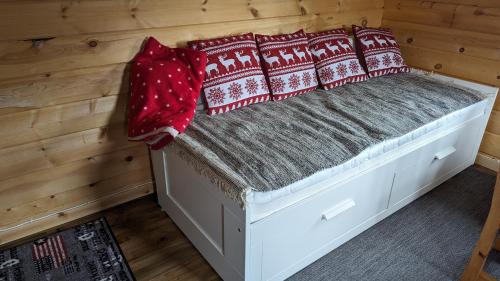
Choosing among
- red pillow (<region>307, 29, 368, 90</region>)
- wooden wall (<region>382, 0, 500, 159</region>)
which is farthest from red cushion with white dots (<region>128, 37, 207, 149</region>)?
wooden wall (<region>382, 0, 500, 159</region>)

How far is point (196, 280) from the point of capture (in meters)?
1.62

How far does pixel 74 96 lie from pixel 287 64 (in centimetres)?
113

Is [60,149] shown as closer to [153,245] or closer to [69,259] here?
[69,259]

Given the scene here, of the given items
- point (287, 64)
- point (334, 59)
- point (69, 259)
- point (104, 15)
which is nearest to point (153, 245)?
point (69, 259)

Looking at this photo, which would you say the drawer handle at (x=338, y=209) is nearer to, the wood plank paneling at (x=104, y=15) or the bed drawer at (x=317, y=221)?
the bed drawer at (x=317, y=221)

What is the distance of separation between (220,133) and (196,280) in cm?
64

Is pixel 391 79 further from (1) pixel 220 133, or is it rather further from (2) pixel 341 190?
(1) pixel 220 133

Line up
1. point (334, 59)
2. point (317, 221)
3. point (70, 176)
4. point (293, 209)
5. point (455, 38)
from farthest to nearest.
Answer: point (455, 38) < point (334, 59) < point (70, 176) < point (317, 221) < point (293, 209)

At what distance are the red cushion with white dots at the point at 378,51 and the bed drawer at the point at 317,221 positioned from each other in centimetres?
95

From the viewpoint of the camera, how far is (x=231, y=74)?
1.93 metres

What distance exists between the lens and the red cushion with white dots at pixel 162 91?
1.65 m

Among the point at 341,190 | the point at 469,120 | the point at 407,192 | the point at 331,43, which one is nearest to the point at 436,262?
the point at 407,192

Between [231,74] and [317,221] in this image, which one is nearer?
[317,221]

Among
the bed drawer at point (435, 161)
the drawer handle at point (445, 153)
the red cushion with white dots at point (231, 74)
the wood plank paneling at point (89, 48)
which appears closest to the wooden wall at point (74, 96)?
the wood plank paneling at point (89, 48)
